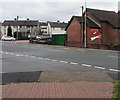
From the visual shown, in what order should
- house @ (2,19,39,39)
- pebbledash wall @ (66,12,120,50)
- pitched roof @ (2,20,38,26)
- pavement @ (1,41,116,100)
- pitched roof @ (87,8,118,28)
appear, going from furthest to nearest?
pitched roof @ (2,20,38,26) → house @ (2,19,39,39) → pitched roof @ (87,8,118,28) → pebbledash wall @ (66,12,120,50) → pavement @ (1,41,116,100)

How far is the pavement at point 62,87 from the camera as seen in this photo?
553cm

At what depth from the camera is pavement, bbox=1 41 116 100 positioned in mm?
5528

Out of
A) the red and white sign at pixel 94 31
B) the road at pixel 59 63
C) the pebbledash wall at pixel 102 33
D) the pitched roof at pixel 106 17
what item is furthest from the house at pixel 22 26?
the road at pixel 59 63

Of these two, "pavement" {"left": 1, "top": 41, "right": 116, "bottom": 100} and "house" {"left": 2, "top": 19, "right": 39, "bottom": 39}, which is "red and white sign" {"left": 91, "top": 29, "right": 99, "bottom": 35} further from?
"house" {"left": 2, "top": 19, "right": 39, "bottom": 39}

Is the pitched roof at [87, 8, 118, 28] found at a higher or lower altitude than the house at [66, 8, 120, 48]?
higher

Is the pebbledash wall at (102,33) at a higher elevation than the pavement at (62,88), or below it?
higher

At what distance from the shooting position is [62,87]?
645 centimetres

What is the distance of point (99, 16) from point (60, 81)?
3277 cm

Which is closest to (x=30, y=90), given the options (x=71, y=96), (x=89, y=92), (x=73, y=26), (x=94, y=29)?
(x=71, y=96)

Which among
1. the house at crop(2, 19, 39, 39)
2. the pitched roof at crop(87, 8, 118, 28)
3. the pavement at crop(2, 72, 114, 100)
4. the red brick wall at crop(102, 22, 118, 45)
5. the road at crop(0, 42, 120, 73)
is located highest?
the house at crop(2, 19, 39, 39)

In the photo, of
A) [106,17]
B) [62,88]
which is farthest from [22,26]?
[62,88]

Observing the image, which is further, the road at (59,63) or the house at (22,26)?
the house at (22,26)

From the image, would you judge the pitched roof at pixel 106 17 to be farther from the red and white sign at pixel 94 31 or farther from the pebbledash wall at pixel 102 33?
the red and white sign at pixel 94 31

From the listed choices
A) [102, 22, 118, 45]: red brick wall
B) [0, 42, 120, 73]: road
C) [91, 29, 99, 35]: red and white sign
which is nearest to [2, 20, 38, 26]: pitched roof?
[102, 22, 118, 45]: red brick wall
